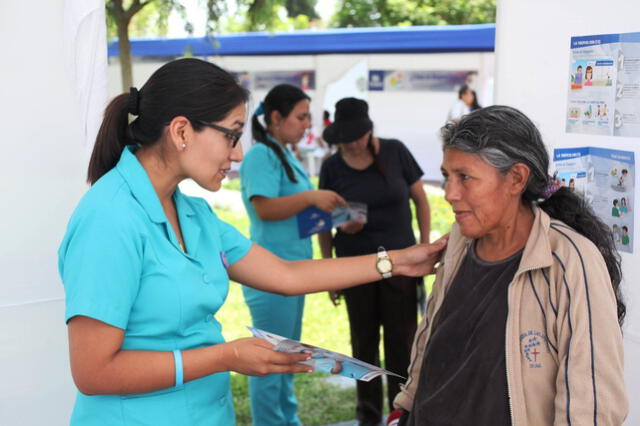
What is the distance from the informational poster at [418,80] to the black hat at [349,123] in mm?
8495

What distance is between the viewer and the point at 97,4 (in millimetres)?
2375

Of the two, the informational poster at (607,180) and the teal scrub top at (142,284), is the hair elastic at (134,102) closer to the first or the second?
the teal scrub top at (142,284)

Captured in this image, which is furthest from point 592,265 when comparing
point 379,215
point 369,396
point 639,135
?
point 369,396

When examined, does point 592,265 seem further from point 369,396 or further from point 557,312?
point 369,396

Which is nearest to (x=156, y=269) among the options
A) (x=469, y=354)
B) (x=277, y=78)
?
(x=469, y=354)

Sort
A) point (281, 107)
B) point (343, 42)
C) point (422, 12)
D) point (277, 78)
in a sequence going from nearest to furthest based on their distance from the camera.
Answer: point (281, 107), point (343, 42), point (277, 78), point (422, 12)

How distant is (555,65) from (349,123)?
1.79 metres

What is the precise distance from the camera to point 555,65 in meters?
2.45

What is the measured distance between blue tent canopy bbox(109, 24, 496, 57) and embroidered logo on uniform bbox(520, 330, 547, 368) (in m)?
7.63

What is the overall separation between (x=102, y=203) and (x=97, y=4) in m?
0.97

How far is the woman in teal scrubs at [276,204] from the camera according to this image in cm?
391

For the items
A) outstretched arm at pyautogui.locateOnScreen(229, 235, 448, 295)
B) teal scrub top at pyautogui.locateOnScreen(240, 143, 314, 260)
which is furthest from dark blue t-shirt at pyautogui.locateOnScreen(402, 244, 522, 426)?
teal scrub top at pyautogui.locateOnScreen(240, 143, 314, 260)

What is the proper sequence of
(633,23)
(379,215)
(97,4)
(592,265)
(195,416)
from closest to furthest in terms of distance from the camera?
(592,265), (195,416), (633,23), (97,4), (379,215)

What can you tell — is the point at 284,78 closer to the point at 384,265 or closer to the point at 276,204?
the point at 276,204
